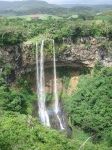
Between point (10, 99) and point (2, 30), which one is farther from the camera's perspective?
point (2, 30)

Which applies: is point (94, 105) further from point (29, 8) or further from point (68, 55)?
point (29, 8)

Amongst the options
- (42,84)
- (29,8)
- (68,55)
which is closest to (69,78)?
(68,55)

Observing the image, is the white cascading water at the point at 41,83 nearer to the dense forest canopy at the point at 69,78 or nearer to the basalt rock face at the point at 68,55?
the dense forest canopy at the point at 69,78

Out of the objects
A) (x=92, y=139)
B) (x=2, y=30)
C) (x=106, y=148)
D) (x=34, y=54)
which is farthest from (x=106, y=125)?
(x=2, y=30)

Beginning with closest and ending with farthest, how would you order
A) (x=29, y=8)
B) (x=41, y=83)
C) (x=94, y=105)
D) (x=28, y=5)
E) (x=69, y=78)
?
(x=94, y=105), (x=41, y=83), (x=69, y=78), (x=29, y=8), (x=28, y=5)

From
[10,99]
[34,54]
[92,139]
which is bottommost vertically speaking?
[92,139]

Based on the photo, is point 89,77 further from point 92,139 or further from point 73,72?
point 92,139

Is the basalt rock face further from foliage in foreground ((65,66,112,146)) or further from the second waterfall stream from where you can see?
foliage in foreground ((65,66,112,146))

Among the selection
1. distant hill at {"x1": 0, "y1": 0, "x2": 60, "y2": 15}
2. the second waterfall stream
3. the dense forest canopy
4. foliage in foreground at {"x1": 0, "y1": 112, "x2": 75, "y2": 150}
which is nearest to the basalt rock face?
the dense forest canopy

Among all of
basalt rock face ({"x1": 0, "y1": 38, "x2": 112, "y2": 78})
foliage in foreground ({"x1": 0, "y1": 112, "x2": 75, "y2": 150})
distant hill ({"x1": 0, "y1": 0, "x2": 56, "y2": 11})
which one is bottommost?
distant hill ({"x1": 0, "y1": 0, "x2": 56, "y2": 11})
